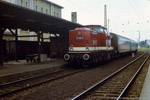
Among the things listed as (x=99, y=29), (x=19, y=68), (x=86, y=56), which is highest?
(x=99, y=29)

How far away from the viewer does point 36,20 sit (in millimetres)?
16906

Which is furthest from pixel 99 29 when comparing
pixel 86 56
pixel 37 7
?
pixel 37 7

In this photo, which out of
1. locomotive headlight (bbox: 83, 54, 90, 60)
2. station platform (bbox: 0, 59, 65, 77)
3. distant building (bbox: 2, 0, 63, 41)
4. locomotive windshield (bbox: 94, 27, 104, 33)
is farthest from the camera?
distant building (bbox: 2, 0, 63, 41)

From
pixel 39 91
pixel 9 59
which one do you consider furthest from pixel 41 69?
pixel 9 59

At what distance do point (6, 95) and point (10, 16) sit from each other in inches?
336

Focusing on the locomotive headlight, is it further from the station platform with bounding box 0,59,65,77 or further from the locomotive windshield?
the locomotive windshield

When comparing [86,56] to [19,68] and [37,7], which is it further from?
[37,7]

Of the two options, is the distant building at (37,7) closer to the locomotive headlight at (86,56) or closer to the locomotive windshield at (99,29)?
the locomotive windshield at (99,29)

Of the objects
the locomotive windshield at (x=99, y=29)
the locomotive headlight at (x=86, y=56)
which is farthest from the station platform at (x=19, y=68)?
the locomotive windshield at (x=99, y=29)

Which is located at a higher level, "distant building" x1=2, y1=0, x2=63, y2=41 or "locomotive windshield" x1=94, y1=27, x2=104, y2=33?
"distant building" x1=2, y1=0, x2=63, y2=41

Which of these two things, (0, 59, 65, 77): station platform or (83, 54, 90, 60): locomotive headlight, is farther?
(83, 54, 90, 60): locomotive headlight

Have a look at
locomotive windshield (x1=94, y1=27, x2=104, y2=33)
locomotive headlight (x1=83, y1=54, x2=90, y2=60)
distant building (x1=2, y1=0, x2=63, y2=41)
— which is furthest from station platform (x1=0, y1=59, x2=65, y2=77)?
distant building (x1=2, y1=0, x2=63, y2=41)

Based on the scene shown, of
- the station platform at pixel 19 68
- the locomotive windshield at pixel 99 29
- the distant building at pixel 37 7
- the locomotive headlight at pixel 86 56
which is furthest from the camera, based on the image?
the distant building at pixel 37 7

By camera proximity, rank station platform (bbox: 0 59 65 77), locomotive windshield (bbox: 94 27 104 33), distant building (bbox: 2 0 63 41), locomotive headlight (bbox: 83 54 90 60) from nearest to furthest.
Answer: station platform (bbox: 0 59 65 77), locomotive headlight (bbox: 83 54 90 60), locomotive windshield (bbox: 94 27 104 33), distant building (bbox: 2 0 63 41)
